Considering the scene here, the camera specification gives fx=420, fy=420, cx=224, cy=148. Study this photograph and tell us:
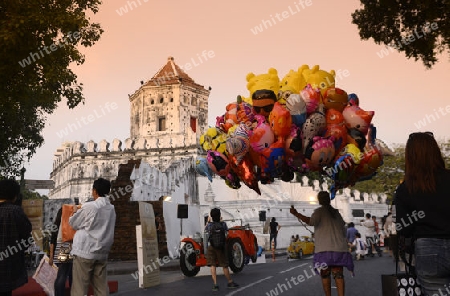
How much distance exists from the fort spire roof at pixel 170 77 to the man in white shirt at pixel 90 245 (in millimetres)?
53161

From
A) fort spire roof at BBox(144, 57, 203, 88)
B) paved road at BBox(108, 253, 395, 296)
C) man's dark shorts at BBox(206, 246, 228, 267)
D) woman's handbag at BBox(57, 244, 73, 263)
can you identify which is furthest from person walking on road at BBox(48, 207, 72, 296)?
fort spire roof at BBox(144, 57, 203, 88)

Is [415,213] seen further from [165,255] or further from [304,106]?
[165,255]

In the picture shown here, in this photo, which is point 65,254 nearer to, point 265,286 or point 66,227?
point 66,227

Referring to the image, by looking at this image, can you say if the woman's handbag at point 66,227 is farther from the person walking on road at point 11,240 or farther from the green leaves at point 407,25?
the green leaves at point 407,25

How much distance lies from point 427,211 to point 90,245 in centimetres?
399

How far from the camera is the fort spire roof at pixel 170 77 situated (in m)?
58.1

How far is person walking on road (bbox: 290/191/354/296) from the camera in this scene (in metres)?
6.47

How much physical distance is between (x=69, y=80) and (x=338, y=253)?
30.0ft

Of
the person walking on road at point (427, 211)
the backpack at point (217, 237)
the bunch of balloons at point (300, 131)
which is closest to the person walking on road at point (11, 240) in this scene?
the bunch of balloons at point (300, 131)

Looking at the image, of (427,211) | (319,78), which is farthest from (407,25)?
(427,211)

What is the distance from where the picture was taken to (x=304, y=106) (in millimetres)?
7273

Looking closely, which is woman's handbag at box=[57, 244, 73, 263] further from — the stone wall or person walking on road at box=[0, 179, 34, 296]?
the stone wall

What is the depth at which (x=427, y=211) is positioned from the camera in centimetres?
337

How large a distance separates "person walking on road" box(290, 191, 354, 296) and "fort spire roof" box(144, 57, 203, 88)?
52.4 meters
